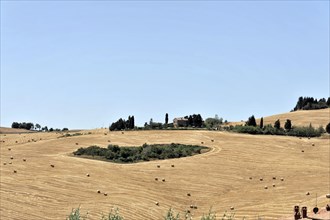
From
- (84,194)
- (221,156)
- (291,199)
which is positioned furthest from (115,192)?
(221,156)

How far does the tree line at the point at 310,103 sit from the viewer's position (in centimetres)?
12900

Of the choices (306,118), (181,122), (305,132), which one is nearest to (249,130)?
(305,132)

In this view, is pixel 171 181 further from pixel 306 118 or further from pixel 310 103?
pixel 310 103

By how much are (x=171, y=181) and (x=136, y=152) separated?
1540 cm

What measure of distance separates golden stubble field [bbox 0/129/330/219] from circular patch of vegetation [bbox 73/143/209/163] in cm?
219

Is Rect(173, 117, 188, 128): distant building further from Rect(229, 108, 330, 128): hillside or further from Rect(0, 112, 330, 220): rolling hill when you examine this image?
Rect(0, 112, 330, 220): rolling hill

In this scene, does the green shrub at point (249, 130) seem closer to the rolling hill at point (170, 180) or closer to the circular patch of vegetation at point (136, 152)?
the rolling hill at point (170, 180)

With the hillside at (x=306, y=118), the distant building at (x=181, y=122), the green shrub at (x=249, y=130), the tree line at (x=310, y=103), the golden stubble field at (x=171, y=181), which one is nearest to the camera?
the golden stubble field at (x=171, y=181)

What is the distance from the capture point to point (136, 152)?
70.6 m

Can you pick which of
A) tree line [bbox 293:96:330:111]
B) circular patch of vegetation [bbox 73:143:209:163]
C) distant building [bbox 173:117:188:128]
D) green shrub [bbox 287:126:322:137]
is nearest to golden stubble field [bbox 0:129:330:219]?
circular patch of vegetation [bbox 73:143:209:163]

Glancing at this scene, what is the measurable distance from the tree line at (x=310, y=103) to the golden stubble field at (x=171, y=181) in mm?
52276

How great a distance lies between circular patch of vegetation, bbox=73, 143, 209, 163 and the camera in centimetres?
6756

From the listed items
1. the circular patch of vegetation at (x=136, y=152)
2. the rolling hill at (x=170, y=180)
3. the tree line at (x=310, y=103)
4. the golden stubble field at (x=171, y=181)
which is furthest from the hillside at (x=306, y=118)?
the circular patch of vegetation at (x=136, y=152)

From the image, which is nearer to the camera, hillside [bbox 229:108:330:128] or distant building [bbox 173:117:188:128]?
distant building [bbox 173:117:188:128]
